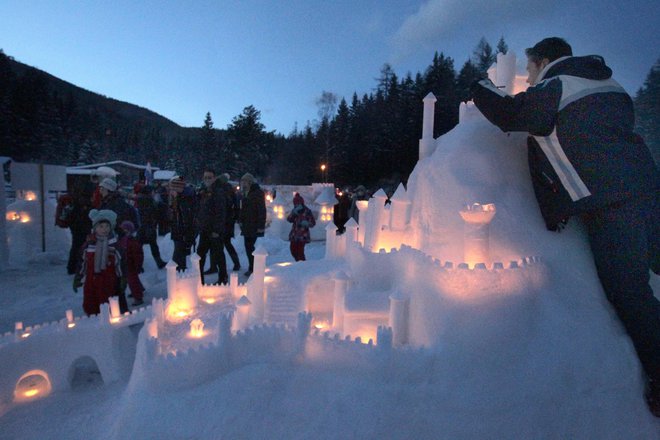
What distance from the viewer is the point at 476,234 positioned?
12.8 feet

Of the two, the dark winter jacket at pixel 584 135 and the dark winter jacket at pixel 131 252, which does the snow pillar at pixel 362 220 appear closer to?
the dark winter jacket at pixel 584 135

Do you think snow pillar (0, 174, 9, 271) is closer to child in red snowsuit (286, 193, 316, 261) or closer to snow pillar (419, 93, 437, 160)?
child in red snowsuit (286, 193, 316, 261)

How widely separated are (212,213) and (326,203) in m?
8.01

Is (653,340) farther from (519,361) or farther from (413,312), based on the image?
(413,312)

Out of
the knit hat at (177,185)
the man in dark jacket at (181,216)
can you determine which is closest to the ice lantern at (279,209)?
the man in dark jacket at (181,216)

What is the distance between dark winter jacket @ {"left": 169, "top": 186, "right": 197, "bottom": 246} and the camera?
9.02 metres

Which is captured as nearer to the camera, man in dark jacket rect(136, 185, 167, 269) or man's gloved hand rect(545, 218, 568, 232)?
man's gloved hand rect(545, 218, 568, 232)

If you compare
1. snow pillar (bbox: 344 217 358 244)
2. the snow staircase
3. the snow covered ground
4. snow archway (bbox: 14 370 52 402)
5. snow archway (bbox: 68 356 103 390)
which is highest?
snow pillar (bbox: 344 217 358 244)

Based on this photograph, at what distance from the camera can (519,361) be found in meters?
3.68

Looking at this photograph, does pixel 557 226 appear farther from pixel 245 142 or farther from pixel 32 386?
pixel 245 142

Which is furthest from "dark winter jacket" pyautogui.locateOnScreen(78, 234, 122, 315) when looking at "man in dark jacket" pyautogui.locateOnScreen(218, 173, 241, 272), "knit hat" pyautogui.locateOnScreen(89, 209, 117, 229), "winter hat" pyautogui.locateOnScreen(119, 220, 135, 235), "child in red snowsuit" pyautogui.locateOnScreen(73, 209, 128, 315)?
"man in dark jacket" pyautogui.locateOnScreen(218, 173, 241, 272)

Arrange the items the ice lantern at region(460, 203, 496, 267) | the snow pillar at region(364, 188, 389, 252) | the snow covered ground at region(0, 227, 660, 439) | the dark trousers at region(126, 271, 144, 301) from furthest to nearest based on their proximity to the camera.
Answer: the dark trousers at region(126, 271, 144, 301)
the snow pillar at region(364, 188, 389, 252)
the ice lantern at region(460, 203, 496, 267)
the snow covered ground at region(0, 227, 660, 439)

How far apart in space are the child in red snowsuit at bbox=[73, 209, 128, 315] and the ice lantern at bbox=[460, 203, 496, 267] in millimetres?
5636

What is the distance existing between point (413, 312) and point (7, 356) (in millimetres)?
5460
